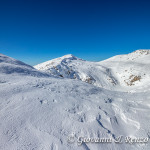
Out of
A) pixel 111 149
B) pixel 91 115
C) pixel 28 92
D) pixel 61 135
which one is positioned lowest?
pixel 111 149

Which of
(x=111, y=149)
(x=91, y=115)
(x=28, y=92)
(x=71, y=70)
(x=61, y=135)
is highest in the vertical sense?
(x=71, y=70)

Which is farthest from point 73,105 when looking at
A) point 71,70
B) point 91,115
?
point 71,70

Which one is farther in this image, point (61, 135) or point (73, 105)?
point (73, 105)

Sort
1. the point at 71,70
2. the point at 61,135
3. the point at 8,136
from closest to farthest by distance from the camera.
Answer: the point at 8,136 < the point at 61,135 < the point at 71,70

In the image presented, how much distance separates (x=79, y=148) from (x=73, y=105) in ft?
5.11

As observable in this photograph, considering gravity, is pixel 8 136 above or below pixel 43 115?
below

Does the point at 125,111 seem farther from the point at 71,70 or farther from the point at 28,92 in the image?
the point at 71,70

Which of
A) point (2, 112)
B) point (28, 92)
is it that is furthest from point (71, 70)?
point (2, 112)

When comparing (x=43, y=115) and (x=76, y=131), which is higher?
(x=43, y=115)

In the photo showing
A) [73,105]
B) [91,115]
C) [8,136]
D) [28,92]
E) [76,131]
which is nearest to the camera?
[8,136]

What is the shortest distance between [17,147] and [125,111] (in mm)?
3740

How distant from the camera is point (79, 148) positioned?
2.09 m

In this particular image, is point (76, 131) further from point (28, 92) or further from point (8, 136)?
point (28, 92)

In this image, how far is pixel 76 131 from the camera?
2.44 meters
